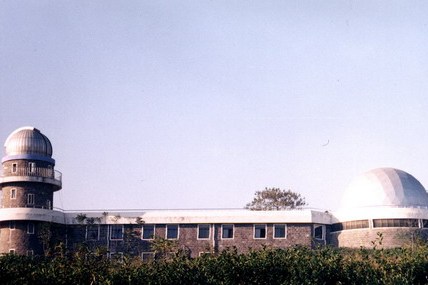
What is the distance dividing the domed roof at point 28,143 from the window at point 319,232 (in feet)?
83.0

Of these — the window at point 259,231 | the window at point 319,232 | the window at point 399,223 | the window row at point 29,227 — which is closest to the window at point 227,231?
the window at point 259,231

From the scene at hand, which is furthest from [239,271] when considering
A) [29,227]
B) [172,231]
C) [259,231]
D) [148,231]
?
[29,227]

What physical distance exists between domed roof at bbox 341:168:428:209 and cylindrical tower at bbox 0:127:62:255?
89.4 ft

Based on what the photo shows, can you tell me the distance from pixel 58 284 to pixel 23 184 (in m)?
31.9

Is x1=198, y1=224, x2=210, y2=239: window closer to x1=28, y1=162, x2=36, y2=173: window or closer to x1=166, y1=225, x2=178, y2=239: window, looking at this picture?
x1=166, y1=225, x2=178, y2=239: window

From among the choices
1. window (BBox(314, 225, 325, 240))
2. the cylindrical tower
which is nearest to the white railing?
the cylindrical tower

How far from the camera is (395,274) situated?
28812 millimetres

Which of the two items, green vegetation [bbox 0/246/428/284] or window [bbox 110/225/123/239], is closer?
green vegetation [bbox 0/246/428/284]

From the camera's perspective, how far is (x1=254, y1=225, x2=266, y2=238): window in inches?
2335

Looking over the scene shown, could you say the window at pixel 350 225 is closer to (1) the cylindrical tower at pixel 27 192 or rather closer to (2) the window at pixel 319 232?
(2) the window at pixel 319 232

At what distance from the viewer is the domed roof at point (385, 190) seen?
192 ft

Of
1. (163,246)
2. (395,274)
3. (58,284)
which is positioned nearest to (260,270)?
(395,274)

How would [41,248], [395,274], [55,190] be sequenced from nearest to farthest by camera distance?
1. [395,274]
2. [41,248]
3. [55,190]

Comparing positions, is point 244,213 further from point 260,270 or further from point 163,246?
point 260,270
